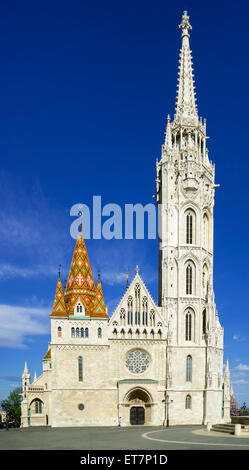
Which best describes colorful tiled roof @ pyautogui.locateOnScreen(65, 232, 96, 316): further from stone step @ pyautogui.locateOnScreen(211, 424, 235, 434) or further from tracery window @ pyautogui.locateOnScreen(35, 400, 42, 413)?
stone step @ pyautogui.locateOnScreen(211, 424, 235, 434)

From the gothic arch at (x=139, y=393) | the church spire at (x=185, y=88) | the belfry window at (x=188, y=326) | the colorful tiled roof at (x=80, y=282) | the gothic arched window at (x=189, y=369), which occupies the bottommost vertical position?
the gothic arch at (x=139, y=393)

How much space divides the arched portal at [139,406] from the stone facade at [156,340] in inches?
4.2

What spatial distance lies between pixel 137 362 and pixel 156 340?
3.14 meters

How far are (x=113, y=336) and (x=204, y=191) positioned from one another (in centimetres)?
2087

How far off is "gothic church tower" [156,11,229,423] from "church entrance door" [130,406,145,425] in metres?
3.66

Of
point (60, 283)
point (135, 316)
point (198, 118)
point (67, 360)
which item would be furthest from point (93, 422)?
point (198, 118)

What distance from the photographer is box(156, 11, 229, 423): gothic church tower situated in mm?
52156

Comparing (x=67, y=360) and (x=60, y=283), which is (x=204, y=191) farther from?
(x=67, y=360)

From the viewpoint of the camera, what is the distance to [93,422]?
1939 inches

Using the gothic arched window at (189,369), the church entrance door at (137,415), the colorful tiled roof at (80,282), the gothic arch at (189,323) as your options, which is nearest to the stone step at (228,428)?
the gothic arched window at (189,369)

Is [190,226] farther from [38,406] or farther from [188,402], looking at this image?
[38,406]

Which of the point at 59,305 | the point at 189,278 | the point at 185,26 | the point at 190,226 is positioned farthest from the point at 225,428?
the point at 185,26

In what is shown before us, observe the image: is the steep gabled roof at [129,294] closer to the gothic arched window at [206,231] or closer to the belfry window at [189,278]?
the belfry window at [189,278]

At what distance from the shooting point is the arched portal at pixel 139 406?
167ft
